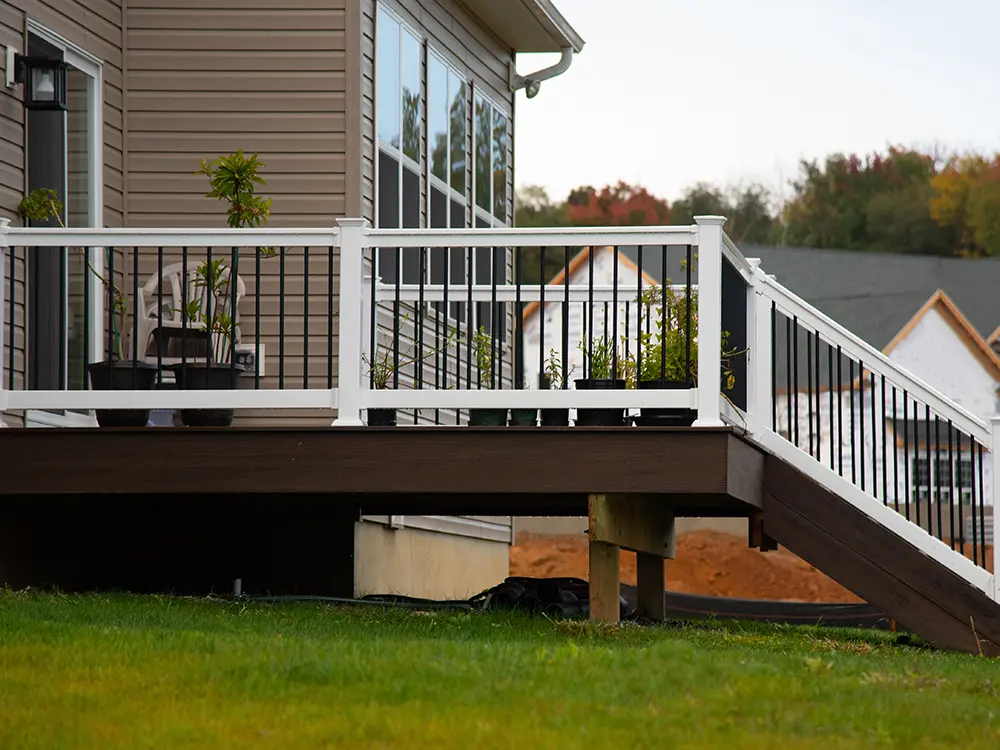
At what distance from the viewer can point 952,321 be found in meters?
36.5

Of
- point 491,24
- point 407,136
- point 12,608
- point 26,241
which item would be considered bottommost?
point 12,608

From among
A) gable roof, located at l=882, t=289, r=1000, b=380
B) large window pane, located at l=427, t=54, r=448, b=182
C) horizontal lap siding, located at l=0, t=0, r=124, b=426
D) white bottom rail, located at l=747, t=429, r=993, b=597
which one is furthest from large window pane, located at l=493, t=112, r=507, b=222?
gable roof, located at l=882, t=289, r=1000, b=380

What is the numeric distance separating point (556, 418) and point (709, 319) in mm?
907

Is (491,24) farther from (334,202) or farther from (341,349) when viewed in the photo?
(341,349)

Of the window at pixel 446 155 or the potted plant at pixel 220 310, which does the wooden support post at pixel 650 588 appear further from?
the potted plant at pixel 220 310

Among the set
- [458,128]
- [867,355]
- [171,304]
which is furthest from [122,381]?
[458,128]

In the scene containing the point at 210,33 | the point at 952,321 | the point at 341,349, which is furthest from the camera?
the point at 952,321

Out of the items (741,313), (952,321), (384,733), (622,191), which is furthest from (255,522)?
(622,191)

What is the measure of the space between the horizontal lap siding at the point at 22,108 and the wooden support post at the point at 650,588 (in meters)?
3.88

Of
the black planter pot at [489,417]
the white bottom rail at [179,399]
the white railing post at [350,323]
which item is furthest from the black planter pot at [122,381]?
the black planter pot at [489,417]

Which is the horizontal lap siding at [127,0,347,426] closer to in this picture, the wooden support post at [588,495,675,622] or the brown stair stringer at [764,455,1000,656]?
the wooden support post at [588,495,675,622]

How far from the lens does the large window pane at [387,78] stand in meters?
9.66

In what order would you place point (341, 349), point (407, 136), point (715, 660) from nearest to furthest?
point (715, 660) < point (341, 349) < point (407, 136)

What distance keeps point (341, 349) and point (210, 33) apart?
121 inches
